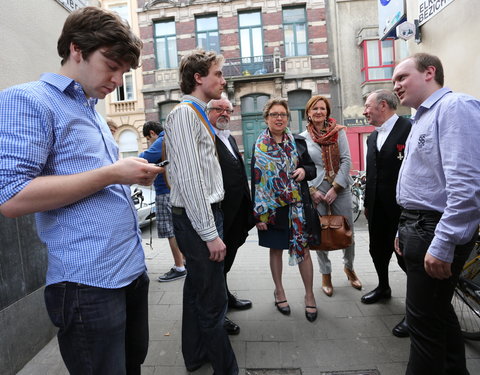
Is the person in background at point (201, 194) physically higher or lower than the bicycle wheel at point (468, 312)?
higher

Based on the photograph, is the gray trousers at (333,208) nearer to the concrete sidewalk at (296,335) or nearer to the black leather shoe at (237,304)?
the concrete sidewalk at (296,335)

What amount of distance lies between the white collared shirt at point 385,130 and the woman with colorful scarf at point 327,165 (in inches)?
17.8

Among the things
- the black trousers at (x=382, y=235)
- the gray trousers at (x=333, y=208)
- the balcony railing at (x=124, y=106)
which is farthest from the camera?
the balcony railing at (x=124, y=106)

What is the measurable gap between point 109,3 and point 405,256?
65.3 feet

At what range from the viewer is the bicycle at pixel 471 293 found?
248cm

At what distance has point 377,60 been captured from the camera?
15.4 meters

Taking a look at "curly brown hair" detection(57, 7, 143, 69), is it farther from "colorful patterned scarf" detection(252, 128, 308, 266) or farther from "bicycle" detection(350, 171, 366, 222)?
"bicycle" detection(350, 171, 366, 222)

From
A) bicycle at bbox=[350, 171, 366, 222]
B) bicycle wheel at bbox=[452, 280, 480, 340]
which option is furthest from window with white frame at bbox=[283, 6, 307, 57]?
bicycle wheel at bbox=[452, 280, 480, 340]

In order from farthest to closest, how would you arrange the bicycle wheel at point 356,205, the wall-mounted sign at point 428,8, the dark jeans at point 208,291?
the bicycle wheel at point 356,205, the wall-mounted sign at point 428,8, the dark jeans at point 208,291

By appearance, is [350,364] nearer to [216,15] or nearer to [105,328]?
[105,328]

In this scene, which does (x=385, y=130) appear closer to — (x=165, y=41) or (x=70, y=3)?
(x=70, y=3)

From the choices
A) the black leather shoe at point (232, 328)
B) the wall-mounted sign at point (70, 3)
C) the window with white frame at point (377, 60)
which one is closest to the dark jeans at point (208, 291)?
the black leather shoe at point (232, 328)

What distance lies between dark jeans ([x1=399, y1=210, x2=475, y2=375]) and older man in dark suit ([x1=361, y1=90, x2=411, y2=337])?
4.12ft

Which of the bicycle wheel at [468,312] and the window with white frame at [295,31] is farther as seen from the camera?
the window with white frame at [295,31]
